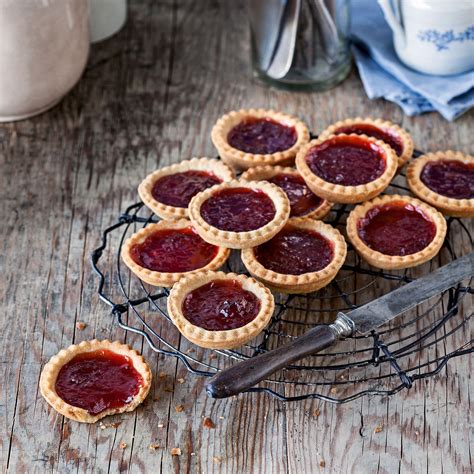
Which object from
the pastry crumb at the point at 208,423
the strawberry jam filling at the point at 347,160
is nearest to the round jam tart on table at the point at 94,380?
the pastry crumb at the point at 208,423

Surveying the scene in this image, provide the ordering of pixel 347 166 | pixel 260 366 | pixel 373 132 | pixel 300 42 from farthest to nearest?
pixel 300 42, pixel 373 132, pixel 347 166, pixel 260 366

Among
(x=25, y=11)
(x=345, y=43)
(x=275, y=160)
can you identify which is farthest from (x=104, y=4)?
(x=275, y=160)

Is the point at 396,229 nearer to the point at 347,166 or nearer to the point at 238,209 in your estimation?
the point at 347,166

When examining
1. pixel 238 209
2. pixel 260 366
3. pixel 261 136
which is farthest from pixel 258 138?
pixel 260 366

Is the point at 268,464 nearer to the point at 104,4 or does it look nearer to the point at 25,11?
the point at 25,11

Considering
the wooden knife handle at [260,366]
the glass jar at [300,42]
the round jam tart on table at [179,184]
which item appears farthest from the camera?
the glass jar at [300,42]

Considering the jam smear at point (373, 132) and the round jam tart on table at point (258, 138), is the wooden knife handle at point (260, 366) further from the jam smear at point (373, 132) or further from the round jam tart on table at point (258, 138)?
the jam smear at point (373, 132)
